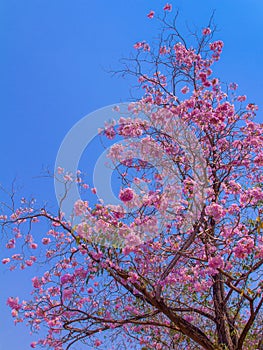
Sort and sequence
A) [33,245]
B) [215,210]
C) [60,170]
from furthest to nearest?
[33,245] → [60,170] → [215,210]

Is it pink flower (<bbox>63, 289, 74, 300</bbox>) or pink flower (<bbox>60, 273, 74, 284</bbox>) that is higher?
pink flower (<bbox>60, 273, 74, 284</bbox>)

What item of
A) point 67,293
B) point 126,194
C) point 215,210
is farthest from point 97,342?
point 215,210

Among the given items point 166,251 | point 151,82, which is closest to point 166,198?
point 166,251

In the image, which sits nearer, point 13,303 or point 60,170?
point 13,303

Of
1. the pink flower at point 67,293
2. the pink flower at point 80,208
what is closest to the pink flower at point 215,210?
the pink flower at point 80,208

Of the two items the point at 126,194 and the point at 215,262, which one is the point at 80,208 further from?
the point at 215,262

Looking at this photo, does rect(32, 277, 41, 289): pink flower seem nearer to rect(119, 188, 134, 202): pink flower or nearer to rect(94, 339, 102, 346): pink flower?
rect(94, 339, 102, 346): pink flower

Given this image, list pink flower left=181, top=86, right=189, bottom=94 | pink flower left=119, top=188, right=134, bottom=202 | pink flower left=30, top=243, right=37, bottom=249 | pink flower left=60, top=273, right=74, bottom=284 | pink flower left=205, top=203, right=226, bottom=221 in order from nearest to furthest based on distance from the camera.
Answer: pink flower left=119, top=188, right=134, bottom=202
pink flower left=205, top=203, right=226, bottom=221
pink flower left=60, top=273, right=74, bottom=284
pink flower left=30, top=243, right=37, bottom=249
pink flower left=181, top=86, right=189, bottom=94

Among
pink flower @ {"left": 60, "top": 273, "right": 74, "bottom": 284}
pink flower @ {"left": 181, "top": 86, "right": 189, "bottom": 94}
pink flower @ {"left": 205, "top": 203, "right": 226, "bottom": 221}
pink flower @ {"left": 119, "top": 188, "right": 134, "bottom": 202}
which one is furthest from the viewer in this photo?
pink flower @ {"left": 181, "top": 86, "right": 189, "bottom": 94}

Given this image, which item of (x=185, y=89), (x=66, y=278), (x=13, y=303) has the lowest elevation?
(x=13, y=303)

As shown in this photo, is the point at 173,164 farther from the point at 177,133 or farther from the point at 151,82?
the point at 151,82

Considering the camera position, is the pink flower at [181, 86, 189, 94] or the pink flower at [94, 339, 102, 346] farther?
the pink flower at [181, 86, 189, 94]

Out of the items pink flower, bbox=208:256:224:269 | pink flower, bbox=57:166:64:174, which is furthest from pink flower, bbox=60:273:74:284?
pink flower, bbox=208:256:224:269

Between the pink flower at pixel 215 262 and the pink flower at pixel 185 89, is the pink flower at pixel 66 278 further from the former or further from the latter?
the pink flower at pixel 185 89
